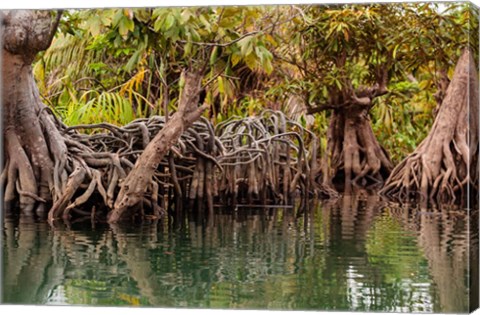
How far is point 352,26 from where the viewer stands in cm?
911

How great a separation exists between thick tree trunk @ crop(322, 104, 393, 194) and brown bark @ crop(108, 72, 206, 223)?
1988 mm

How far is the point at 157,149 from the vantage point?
31.0 ft

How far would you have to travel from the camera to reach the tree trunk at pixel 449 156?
7102mm

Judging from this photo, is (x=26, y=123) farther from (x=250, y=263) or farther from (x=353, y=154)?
(x=353, y=154)

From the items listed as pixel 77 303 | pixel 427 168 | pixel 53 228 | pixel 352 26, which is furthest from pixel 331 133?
pixel 77 303

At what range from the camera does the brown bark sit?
921 cm

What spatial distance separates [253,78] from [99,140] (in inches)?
66.3

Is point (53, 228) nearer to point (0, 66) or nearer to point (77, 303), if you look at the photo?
point (0, 66)

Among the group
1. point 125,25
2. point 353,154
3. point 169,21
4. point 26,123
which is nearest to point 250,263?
point 169,21

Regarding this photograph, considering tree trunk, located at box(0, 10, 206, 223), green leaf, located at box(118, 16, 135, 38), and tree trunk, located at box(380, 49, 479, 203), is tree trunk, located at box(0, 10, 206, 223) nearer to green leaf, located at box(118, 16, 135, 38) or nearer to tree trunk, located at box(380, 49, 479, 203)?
green leaf, located at box(118, 16, 135, 38)

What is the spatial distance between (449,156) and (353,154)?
9.87 ft

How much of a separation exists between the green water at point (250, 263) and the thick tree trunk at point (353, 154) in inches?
58.0

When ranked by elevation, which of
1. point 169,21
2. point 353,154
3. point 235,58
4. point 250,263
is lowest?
point 250,263

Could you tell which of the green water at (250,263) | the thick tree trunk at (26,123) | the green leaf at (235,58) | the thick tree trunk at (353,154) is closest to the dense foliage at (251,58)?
the green leaf at (235,58)
